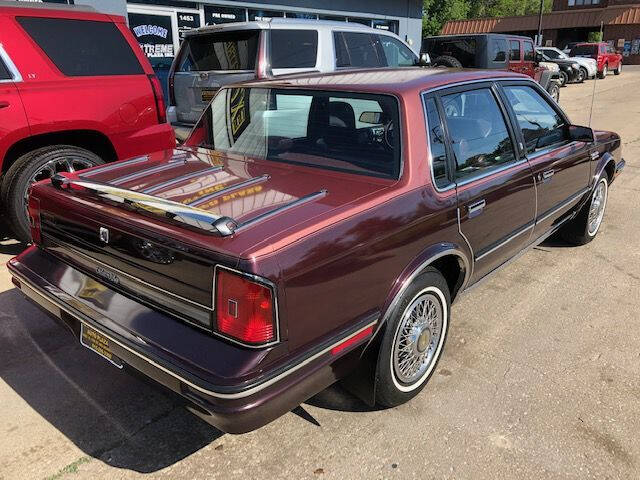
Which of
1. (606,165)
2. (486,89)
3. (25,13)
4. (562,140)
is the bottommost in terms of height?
(606,165)

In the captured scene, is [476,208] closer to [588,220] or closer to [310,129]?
[310,129]

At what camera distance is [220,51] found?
6820 mm

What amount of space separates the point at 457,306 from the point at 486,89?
1.52 meters

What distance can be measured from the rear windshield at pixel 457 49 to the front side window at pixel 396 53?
5.71 m

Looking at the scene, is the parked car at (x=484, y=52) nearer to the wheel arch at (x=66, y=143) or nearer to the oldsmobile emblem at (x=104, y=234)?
the wheel arch at (x=66, y=143)

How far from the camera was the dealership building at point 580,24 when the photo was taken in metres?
45.3

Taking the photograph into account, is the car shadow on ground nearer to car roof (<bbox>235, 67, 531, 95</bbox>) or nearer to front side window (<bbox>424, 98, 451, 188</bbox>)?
front side window (<bbox>424, 98, 451, 188</bbox>)

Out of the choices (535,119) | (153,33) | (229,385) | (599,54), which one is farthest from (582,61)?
(229,385)

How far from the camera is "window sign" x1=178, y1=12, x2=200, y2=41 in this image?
11.8 m

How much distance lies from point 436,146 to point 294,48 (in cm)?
449

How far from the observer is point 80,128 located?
4.69 meters

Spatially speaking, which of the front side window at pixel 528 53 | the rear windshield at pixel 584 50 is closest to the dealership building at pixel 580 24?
the rear windshield at pixel 584 50

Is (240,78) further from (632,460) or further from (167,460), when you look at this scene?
(632,460)

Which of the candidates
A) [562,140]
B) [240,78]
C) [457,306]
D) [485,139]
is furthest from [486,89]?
[240,78]
